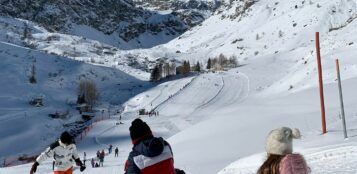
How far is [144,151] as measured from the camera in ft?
19.3

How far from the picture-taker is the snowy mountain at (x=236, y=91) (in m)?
19.8

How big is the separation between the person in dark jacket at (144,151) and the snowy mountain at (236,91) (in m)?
1.54

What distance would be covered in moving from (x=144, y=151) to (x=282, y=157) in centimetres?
216

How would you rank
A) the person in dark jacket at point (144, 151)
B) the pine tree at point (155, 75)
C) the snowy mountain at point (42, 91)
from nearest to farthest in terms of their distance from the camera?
the person in dark jacket at point (144, 151) < the snowy mountain at point (42, 91) < the pine tree at point (155, 75)

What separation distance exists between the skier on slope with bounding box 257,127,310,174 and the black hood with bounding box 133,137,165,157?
77.7 inches

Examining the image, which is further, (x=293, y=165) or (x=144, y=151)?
(x=144, y=151)

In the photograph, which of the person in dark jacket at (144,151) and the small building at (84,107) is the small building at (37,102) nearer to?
the small building at (84,107)

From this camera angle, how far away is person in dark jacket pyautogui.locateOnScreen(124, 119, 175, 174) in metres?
5.86

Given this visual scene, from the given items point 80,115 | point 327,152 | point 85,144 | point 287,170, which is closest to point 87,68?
point 80,115

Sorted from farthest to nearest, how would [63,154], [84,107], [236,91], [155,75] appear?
[155,75]
[84,107]
[236,91]
[63,154]

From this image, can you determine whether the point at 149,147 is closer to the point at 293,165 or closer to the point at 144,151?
the point at 144,151

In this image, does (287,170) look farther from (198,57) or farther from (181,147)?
(198,57)

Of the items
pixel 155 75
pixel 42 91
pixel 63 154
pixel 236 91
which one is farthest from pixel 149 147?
pixel 155 75

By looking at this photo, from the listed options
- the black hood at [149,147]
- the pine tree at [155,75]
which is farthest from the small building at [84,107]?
the black hood at [149,147]
